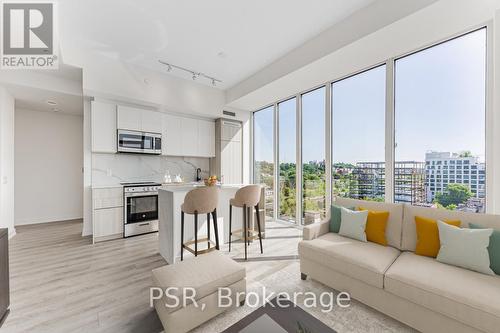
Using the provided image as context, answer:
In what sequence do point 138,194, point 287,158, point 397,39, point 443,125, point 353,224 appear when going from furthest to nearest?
point 287,158 < point 138,194 < point 443,125 < point 397,39 < point 353,224

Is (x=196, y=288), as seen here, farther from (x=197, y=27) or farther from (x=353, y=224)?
(x=197, y=27)

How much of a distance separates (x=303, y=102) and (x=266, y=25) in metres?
1.96

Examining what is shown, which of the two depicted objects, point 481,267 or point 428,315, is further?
point 481,267

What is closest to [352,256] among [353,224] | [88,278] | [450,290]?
[353,224]

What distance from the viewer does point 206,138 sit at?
5.28 meters

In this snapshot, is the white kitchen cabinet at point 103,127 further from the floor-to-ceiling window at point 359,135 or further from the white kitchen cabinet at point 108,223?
the floor-to-ceiling window at point 359,135

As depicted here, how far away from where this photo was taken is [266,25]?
2.84m

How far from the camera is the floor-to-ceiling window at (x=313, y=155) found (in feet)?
13.2

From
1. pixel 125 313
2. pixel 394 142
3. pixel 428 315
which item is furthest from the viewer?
pixel 394 142

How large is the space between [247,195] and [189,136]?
2641 millimetres

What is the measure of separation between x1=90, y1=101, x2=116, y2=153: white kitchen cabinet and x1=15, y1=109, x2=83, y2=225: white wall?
7.49ft

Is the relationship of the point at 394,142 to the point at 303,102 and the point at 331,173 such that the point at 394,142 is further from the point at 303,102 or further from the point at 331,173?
the point at 303,102

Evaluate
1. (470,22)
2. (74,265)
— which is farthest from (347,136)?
(74,265)

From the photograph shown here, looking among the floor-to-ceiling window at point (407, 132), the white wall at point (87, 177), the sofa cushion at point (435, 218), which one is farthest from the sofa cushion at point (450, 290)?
the white wall at point (87, 177)
